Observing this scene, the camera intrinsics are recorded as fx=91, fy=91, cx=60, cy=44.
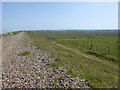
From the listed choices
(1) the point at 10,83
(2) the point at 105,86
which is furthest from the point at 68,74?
(1) the point at 10,83

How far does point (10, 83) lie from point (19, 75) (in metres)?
1.51

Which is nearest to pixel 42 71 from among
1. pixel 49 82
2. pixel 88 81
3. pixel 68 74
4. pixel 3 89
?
pixel 49 82

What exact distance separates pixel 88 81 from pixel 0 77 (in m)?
9.41

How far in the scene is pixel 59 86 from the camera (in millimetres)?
8656

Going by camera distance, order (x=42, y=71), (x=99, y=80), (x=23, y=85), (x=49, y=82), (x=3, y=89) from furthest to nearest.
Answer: (x=42, y=71)
(x=99, y=80)
(x=49, y=82)
(x=23, y=85)
(x=3, y=89)

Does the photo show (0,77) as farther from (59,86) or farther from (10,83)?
(59,86)

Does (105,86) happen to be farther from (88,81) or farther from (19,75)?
(19,75)

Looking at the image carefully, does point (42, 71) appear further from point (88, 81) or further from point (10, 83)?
point (88, 81)

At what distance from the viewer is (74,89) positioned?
834cm

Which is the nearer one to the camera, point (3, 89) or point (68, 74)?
point (3, 89)

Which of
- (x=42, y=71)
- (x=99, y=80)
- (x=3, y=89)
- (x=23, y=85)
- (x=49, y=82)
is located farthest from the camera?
(x=42, y=71)

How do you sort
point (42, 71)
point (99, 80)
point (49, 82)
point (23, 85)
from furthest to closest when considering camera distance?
point (42, 71)
point (99, 80)
point (49, 82)
point (23, 85)

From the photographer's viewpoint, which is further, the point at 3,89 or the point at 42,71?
the point at 42,71

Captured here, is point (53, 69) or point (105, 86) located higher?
point (53, 69)
